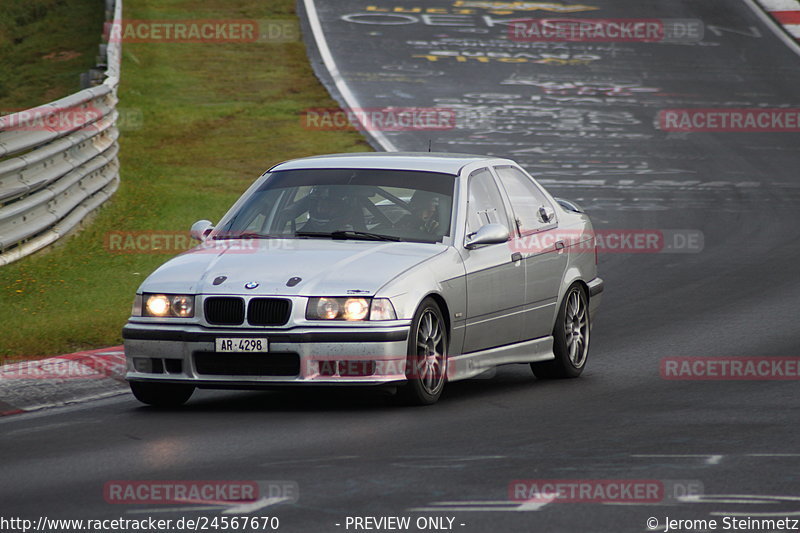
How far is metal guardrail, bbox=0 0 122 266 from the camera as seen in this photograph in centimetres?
1384

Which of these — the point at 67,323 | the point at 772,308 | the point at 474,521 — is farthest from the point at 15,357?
the point at 772,308

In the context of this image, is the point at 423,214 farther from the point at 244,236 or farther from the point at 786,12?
the point at 786,12

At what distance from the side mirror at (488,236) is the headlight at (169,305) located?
190cm

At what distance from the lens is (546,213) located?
10992 millimetres

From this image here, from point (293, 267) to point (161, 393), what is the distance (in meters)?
1.21

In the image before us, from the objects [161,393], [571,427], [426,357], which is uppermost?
[426,357]

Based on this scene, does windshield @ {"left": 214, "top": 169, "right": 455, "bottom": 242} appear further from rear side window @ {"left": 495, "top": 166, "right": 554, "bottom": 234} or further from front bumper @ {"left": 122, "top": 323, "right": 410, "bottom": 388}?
front bumper @ {"left": 122, "top": 323, "right": 410, "bottom": 388}

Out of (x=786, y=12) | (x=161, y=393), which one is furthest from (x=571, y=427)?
(x=786, y=12)

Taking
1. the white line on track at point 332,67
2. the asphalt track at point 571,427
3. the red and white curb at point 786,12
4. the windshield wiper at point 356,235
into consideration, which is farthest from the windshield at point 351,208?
the red and white curb at point 786,12

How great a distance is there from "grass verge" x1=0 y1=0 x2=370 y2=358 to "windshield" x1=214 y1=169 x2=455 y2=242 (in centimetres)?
190

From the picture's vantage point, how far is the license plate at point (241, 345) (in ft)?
28.6

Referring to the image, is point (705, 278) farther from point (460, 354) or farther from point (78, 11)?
point (78, 11)

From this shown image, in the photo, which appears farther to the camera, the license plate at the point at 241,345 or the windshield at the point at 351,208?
the windshield at the point at 351,208

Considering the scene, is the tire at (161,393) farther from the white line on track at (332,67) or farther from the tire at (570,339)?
the white line on track at (332,67)
